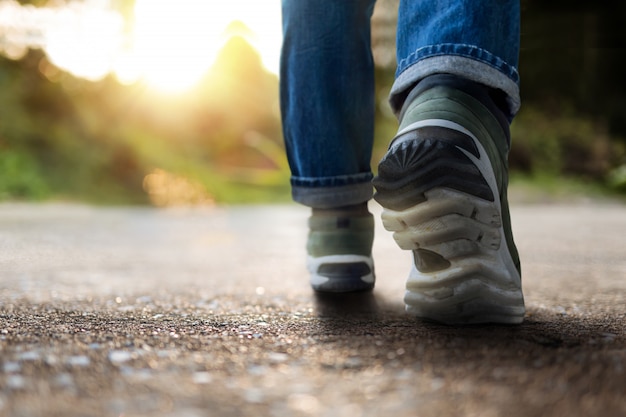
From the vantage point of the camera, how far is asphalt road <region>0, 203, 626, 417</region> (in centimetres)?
50

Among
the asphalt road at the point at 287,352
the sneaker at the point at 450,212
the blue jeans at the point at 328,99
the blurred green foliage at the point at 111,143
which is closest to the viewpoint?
the asphalt road at the point at 287,352

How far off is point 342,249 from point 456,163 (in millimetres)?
400

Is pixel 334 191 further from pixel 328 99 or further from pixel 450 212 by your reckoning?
pixel 450 212

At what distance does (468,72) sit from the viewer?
2.71 feet

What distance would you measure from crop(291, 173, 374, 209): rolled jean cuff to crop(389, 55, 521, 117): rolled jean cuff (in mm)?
239

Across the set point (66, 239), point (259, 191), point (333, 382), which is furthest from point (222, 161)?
point (333, 382)

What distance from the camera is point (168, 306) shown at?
103cm

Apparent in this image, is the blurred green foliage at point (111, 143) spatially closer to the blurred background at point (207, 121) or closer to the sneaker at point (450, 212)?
the blurred background at point (207, 121)

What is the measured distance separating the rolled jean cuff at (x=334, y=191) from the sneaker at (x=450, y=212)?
28 centimetres

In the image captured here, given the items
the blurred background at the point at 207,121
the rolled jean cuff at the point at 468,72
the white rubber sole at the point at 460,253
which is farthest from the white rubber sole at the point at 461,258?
the blurred background at the point at 207,121

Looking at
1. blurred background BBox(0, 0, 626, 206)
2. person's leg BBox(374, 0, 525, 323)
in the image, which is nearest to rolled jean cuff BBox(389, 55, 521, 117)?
person's leg BBox(374, 0, 525, 323)

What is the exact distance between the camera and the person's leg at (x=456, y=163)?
746mm

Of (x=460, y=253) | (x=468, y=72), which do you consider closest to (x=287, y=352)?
(x=460, y=253)

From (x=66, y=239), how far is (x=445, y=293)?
2457mm
